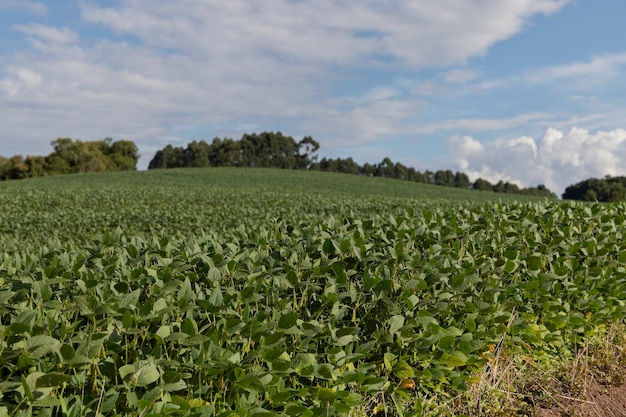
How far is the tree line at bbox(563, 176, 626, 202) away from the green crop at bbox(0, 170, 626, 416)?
7097 centimetres

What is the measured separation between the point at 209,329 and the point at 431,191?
163 ft

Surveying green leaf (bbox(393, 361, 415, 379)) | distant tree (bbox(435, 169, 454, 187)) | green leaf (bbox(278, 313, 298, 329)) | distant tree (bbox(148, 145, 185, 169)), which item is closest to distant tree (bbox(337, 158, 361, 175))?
distant tree (bbox(435, 169, 454, 187))

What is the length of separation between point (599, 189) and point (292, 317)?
82.2m

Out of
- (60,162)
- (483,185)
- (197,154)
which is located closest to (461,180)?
(483,185)

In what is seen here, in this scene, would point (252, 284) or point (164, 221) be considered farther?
point (164, 221)

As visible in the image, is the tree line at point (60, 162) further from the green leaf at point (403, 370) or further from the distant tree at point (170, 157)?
the green leaf at point (403, 370)

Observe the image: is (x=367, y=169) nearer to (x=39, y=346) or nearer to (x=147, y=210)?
(x=147, y=210)

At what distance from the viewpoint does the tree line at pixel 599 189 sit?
2771 inches

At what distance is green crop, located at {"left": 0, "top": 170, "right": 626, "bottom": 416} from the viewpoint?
2543mm

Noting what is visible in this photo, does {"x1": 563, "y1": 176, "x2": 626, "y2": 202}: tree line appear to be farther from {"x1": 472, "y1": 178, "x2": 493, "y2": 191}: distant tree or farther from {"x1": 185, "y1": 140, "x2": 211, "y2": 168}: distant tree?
{"x1": 185, "y1": 140, "x2": 211, "y2": 168}: distant tree

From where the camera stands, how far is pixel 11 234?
15727 millimetres

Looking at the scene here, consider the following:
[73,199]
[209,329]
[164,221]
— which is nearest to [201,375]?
[209,329]

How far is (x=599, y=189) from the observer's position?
7400cm

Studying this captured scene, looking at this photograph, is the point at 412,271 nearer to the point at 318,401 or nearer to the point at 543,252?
the point at 318,401
